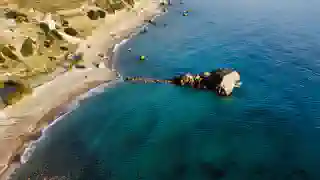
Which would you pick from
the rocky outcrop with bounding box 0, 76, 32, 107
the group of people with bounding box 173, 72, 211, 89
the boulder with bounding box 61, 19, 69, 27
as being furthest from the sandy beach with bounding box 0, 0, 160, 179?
the group of people with bounding box 173, 72, 211, 89

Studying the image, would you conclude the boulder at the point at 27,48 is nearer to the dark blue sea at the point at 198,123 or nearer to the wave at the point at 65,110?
the wave at the point at 65,110

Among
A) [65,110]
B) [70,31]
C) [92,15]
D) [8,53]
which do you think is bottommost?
[65,110]

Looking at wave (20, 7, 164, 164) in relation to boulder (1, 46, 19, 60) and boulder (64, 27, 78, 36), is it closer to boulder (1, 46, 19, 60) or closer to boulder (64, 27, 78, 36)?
boulder (64, 27, 78, 36)

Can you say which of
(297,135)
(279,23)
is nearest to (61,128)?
(297,135)

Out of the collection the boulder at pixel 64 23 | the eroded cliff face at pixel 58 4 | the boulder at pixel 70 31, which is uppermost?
the eroded cliff face at pixel 58 4

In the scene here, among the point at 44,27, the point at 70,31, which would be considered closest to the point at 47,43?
the point at 44,27

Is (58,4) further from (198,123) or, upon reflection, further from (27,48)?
(198,123)

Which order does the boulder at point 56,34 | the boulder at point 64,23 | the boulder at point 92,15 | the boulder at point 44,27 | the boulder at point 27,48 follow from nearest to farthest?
1. the boulder at point 27,48
2. the boulder at point 44,27
3. the boulder at point 56,34
4. the boulder at point 64,23
5. the boulder at point 92,15

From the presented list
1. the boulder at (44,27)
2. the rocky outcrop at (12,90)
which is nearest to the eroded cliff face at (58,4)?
the boulder at (44,27)
